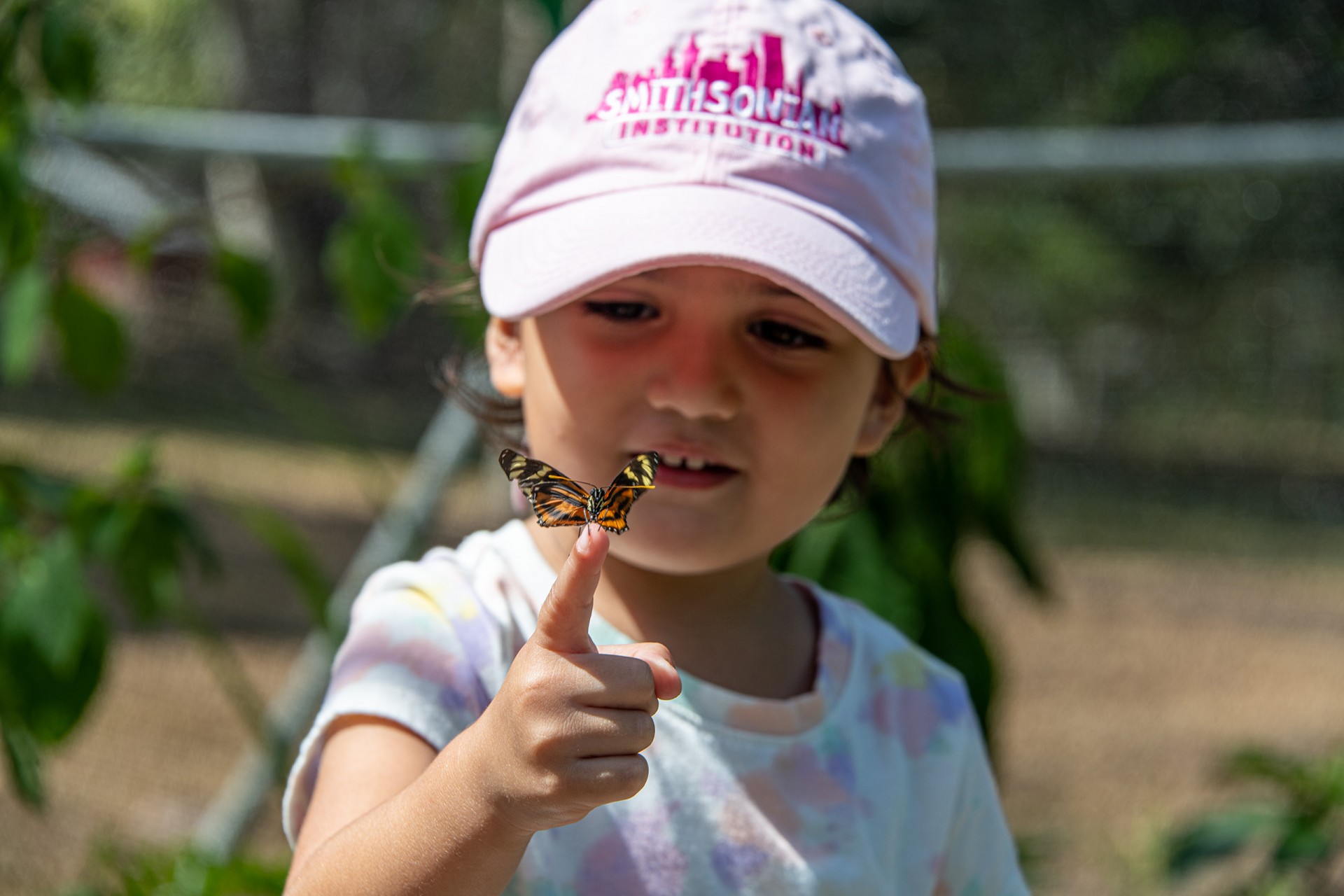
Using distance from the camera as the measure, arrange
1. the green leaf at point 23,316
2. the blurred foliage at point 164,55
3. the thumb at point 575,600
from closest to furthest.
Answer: the thumb at point 575,600 → the green leaf at point 23,316 → the blurred foliage at point 164,55

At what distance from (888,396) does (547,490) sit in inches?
22.8

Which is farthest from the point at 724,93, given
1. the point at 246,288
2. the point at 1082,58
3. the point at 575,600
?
the point at 1082,58

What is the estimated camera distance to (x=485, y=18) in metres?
3.77

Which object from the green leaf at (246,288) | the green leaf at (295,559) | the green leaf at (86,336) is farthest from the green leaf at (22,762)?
the green leaf at (246,288)

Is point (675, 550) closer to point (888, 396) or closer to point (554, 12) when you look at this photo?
point (888, 396)

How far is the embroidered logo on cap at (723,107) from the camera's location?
1.04m

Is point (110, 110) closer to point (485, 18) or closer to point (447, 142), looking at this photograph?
point (447, 142)

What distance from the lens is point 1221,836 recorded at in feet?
6.95

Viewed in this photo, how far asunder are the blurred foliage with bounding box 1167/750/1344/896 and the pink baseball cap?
1.40 meters

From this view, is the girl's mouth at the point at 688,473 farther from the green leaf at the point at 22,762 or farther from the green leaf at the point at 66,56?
the green leaf at the point at 66,56

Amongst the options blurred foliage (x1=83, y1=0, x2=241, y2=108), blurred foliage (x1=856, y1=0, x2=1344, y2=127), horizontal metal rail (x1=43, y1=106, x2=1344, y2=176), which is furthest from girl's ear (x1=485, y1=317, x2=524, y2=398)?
blurred foliage (x1=856, y1=0, x2=1344, y2=127)

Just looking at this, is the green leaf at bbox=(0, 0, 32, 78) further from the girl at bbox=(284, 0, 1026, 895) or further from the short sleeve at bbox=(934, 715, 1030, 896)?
the short sleeve at bbox=(934, 715, 1030, 896)

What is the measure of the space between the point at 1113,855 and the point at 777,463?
2.47 meters

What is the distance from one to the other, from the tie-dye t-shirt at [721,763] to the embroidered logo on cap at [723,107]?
0.36 m
